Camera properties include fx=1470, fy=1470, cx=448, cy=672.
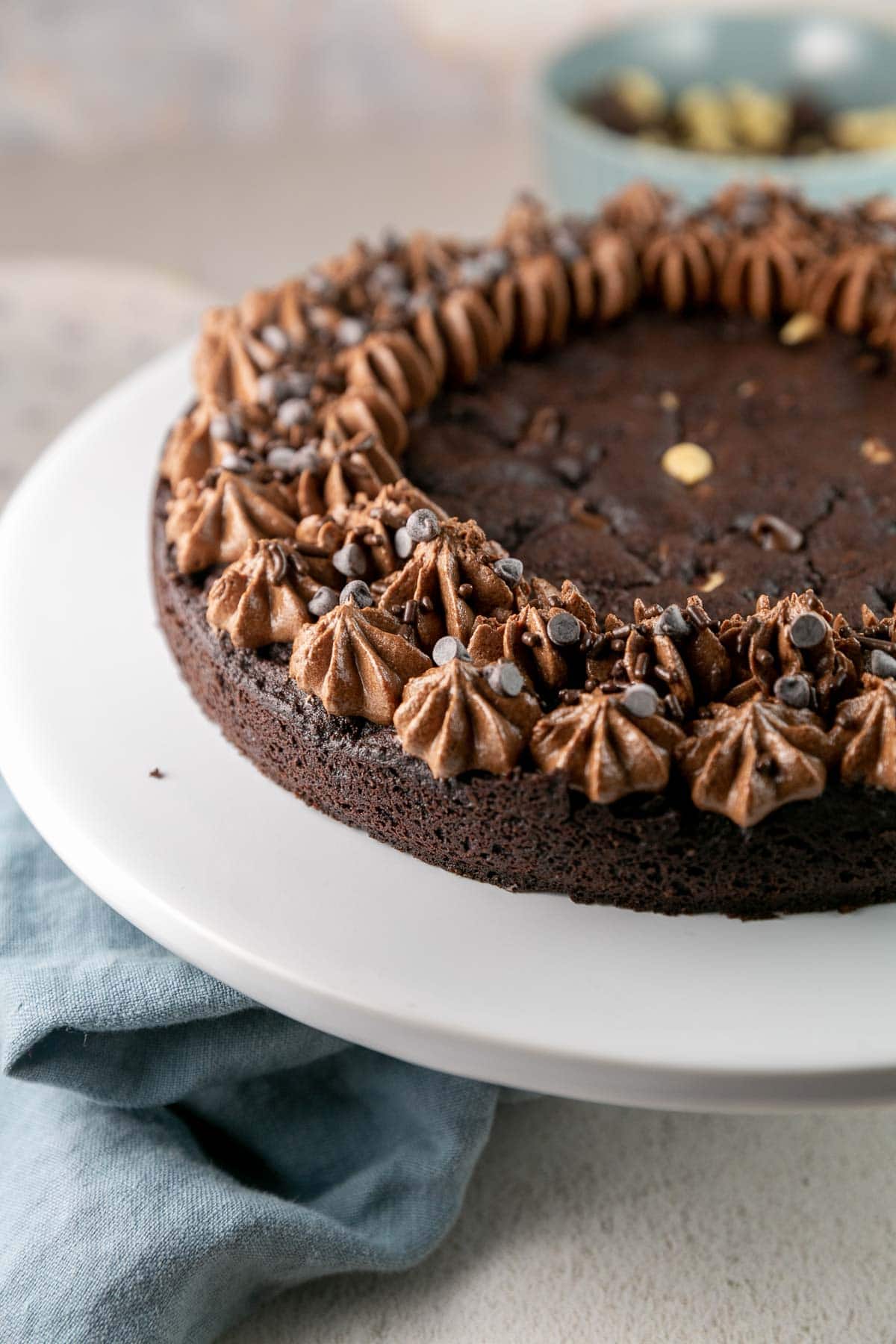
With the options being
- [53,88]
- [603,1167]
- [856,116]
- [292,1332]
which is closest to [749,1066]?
[603,1167]

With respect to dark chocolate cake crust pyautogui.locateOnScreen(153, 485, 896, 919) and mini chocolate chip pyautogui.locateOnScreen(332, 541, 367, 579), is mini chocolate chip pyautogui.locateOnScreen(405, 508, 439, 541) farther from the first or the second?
dark chocolate cake crust pyautogui.locateOnScreen(153, 485, 896, 919)

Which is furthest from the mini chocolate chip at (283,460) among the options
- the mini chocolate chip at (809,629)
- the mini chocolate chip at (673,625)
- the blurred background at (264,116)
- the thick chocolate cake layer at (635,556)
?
the blurred background at (264,116)

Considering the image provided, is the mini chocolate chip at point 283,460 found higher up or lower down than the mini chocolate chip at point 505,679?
lower down

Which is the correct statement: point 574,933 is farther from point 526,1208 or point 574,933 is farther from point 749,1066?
point 526,1208

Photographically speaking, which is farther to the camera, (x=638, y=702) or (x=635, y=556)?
(x=635, y=556)

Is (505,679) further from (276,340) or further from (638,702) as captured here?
(276,340)

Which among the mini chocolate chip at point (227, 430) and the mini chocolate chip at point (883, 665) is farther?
the mini chocolate chip at point (227, 430)

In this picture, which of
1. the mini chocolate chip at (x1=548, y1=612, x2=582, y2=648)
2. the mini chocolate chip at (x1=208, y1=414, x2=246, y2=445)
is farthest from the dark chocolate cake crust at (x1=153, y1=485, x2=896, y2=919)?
the mini chocolate chip at (x1=208, y1=414, x2=246, y2=445)

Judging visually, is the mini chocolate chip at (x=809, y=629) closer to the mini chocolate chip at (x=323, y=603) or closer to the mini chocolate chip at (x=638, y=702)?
the mini chocolate chip at (x=638, y=702)

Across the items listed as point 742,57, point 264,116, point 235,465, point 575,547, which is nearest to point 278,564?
point 235,465
